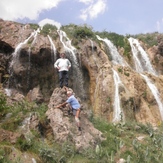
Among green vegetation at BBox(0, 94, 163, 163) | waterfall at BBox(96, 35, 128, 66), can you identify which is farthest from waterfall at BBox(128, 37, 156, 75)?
green vegetation at BBox(0, 94, 163, 163)

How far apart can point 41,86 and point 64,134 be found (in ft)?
48.8

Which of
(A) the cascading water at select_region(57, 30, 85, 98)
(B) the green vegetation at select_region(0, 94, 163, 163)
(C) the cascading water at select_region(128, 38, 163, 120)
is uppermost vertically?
(C) the cascading water at select_region(128, 38, 163, 120)

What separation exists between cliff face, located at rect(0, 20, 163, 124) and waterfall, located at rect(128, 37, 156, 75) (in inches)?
45.6

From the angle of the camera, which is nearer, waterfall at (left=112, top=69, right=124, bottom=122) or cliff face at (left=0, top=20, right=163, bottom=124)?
waterfall at (left=112, top=69, right=124, bottom=122)

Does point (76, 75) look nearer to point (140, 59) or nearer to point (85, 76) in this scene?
point (85, 76)

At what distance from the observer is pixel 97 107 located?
2022cm

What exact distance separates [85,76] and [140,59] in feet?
25.5

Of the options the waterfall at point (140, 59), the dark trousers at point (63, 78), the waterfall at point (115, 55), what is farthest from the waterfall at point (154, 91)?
the dark trousers at point (63, 78)

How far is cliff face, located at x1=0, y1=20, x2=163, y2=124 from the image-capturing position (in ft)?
64.9

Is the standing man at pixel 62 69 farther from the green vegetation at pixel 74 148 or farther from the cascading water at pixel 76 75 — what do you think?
the cascading water at pixel 76 75

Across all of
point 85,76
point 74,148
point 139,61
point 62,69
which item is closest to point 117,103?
point 85,76

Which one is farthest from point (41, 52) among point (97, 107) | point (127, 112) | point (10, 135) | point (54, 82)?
point (10, 135)

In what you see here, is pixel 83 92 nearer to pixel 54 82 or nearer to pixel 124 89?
pixel 54 82

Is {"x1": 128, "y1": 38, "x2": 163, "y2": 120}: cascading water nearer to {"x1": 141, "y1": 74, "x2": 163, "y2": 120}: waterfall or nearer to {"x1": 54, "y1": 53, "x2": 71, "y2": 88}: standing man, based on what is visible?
{"x1": 141, "y1": 74, "x2": 163, "y2": 120}: waterfall
